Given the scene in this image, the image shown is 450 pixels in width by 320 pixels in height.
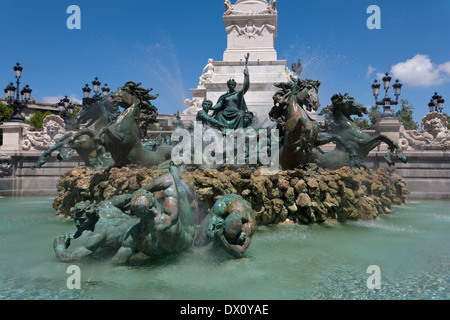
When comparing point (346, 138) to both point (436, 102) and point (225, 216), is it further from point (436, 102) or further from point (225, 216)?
point (436, 102)

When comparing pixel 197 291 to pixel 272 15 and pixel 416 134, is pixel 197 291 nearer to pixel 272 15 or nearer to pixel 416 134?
pixel 416 134

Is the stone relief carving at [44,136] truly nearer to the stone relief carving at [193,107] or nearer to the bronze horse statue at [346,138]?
the stone relief carving at [193,107]

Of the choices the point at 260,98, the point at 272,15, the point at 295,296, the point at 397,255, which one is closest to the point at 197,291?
the point at 295,296

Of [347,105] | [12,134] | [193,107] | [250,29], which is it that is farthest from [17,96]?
[347,105]

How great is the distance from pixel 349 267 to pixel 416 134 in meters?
11.8

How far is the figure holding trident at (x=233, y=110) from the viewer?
8500 millimetres

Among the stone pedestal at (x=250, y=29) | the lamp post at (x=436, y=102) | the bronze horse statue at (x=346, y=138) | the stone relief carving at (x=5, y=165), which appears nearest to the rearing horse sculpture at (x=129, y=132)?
the bronze horse statue at (x=346, y=138)

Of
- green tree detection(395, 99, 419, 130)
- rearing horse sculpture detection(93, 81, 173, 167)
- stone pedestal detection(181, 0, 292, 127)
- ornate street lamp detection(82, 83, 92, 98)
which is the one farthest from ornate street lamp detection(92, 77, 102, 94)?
green tree detection(395, 99, 419, 130)

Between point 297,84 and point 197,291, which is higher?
point 297,84

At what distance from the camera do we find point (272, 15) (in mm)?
15375

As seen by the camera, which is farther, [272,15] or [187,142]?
[272,15]

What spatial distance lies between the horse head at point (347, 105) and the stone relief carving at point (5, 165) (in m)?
12.6

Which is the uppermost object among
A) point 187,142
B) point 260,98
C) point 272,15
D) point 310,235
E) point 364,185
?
point 272,15

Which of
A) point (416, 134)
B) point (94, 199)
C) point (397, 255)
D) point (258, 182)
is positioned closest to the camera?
point (397, 255)
